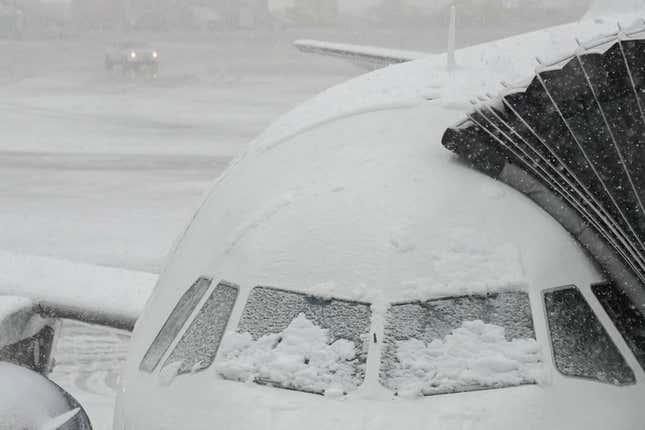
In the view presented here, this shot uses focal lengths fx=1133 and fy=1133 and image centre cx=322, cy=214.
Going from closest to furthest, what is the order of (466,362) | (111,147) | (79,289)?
(466,362) < (79,289) < (111,147)

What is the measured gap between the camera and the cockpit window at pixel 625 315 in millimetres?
5934

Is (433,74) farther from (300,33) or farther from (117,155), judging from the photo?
(300,33)

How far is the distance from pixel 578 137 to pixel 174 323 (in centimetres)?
255

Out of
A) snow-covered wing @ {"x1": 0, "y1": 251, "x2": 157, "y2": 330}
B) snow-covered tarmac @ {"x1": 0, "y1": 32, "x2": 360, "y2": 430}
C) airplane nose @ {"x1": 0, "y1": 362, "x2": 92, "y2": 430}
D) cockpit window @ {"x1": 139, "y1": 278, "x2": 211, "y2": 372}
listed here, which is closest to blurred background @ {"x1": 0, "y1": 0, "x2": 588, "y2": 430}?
snow-covered tarmac @ {"x1": 0, "y1": 32, "x2": 360, "y2": 430}

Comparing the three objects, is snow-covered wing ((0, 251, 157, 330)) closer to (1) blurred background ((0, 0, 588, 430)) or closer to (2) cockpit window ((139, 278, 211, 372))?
(1) blurred background ((0, 0, 588, 430))

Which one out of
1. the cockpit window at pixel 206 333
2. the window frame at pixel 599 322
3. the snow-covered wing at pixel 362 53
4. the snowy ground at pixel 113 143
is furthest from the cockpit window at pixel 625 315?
the snowy ground at pixel 113 143

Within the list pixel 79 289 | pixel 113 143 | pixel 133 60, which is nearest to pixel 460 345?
pixel 79 289

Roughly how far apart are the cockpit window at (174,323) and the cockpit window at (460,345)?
126cm

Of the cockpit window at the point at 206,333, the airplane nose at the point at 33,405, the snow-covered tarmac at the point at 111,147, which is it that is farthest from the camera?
the snow-covered tarmac at the point at 111,147

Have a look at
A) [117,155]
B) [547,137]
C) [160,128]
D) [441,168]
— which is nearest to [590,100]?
[547,137]

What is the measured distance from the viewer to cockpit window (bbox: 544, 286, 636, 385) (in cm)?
577

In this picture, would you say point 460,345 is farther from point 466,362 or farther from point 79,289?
point 79,289

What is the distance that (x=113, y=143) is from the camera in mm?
42562

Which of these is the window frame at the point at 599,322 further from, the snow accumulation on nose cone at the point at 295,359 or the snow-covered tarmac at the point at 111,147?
the snow-covered tarmac at the point at 111,147
